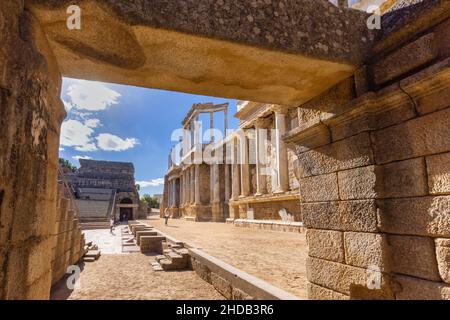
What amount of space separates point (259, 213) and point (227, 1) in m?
15.9

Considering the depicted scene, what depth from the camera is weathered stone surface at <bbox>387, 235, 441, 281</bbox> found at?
2236 mm

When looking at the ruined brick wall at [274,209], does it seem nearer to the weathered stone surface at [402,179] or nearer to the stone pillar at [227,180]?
the stone pillar at [227,180]

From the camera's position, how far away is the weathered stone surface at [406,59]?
7.61 ft

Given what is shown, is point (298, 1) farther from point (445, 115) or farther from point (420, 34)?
point (445, 115)

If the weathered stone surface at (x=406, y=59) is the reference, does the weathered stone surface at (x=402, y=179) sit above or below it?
below

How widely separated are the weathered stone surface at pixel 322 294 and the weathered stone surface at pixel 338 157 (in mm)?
1298

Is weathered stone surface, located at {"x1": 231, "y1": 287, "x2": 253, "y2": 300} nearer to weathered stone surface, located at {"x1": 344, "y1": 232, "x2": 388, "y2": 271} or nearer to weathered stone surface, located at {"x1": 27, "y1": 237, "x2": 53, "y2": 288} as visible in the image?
weathered stone surface, located at {"x1": 344, "y1": 232, "x2": 388, "y2": 271}

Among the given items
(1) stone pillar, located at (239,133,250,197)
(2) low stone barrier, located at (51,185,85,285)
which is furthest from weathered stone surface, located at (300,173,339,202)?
(1) stone pillar, located at (239,133,250,197)

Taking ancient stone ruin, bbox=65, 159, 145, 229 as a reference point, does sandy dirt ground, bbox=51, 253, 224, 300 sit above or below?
below

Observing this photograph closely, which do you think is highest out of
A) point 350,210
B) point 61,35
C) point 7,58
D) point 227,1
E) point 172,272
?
point 227,1

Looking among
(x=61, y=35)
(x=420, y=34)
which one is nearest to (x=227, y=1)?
(x=61, y=35)

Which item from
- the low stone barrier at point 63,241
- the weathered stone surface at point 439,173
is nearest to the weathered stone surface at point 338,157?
the weathered stone surface at point 439,173

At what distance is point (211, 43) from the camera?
235cm

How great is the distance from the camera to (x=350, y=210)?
2.88 m
